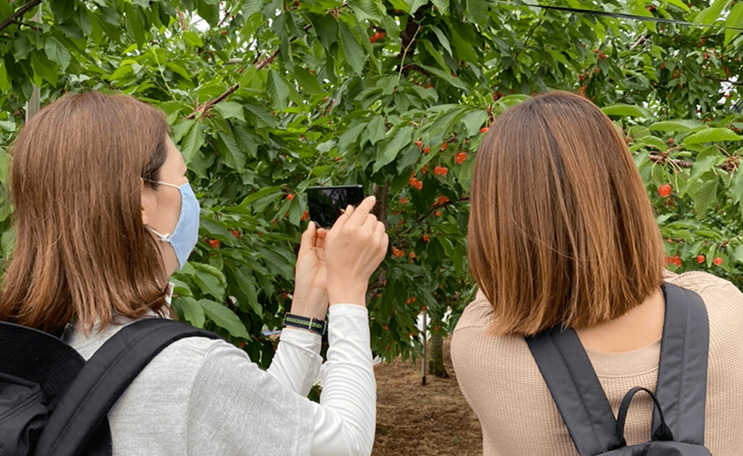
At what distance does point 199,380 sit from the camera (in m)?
0.96

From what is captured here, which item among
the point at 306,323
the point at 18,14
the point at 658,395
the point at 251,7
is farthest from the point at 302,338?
the point at 18,14

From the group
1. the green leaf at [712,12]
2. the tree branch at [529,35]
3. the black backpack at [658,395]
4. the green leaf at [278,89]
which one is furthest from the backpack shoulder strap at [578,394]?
the tree branch at [529,35]

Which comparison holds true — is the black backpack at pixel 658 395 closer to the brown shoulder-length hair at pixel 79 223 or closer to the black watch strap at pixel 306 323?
the black watch strap at pixel 306 323

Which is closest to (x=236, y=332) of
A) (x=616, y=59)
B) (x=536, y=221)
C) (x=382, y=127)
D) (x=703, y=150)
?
(x=382, y=127)

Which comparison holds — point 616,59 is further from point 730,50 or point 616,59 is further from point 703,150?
point 703,150

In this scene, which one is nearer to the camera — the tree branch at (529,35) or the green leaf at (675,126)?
the green leaf at (675,126)

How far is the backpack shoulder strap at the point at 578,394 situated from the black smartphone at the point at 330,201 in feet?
1.72

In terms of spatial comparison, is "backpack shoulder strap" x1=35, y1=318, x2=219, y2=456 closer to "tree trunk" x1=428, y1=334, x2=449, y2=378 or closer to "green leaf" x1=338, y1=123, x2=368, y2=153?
"green leaf" x1=338, y1=123, x2=368, y2=153

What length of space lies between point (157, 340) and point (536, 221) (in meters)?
0.64

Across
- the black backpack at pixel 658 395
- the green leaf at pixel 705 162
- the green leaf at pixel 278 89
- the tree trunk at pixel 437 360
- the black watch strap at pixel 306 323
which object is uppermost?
the green leaf at pixel 278 89

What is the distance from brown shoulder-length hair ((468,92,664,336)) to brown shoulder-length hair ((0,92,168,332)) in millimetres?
591

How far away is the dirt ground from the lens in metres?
7.52

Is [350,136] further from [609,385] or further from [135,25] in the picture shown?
[609,385]

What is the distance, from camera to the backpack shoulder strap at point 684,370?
3.47 ft
